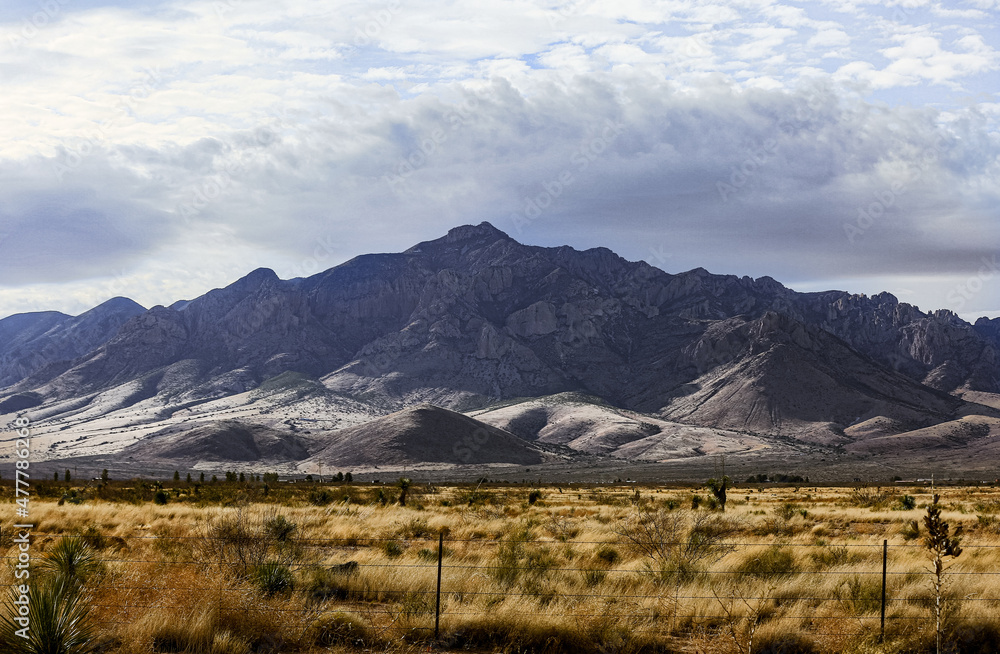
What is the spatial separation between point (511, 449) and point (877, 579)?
153m

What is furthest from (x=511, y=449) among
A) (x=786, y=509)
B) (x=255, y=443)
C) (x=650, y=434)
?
(x=786, y=509)

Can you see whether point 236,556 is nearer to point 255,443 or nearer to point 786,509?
point 786,509

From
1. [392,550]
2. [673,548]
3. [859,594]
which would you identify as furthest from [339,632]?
[859,594]

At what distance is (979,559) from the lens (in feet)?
56.6

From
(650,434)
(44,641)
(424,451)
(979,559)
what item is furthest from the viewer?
(650,434)

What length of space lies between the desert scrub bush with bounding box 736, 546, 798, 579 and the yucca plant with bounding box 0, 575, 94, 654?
1207 cm

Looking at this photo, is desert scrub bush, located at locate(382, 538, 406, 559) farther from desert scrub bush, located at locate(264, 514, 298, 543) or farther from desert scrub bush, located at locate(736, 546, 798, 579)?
desert scrub bush, located at locate(736, 546, 798, 579)

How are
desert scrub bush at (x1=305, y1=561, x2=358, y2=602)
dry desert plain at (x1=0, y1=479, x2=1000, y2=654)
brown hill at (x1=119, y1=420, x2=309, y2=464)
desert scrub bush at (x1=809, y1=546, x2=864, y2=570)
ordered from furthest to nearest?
brown hill at (x1=119, y1=420, x2=309, y2=464) → desert scrub bush at (x1=809, y1=546, x2=864, y2=570) → desert scrub bush at (x1=305, y1=561, x2=358, y2=602) → dry desert plain at (x1=0, y1=479, x2=1000, y2=654)

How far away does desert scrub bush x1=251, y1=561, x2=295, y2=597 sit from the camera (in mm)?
12883

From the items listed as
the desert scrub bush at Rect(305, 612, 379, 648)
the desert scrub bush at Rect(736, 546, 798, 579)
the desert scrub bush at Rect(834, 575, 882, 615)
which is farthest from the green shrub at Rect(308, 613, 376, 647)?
the desert scrub bush at Rect(834, 575, 882, 615)

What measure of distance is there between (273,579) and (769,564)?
1054 cm

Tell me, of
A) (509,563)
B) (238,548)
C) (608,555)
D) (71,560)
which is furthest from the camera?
(608,555)

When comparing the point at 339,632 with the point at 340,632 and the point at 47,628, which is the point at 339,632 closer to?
the point at 340,632

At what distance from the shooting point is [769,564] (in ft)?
52.0
